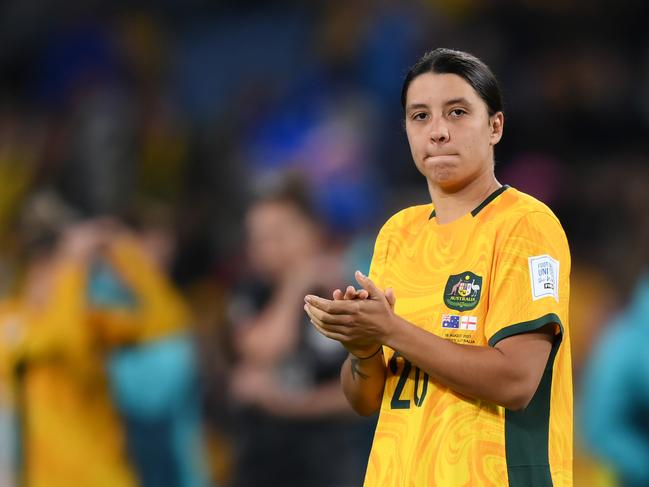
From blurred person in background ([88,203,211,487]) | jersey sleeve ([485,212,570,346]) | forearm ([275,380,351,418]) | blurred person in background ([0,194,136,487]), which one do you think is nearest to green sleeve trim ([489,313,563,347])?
jersey sleeve ([485,212,570,346])

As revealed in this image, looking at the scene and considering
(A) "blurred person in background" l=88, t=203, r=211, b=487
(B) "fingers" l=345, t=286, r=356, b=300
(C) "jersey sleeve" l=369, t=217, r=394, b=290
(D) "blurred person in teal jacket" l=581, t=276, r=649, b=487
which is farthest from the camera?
(A) "blurred person in background" l=88, t=203, r=211, b=487

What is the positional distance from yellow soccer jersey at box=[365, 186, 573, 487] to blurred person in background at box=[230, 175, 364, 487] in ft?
10.4

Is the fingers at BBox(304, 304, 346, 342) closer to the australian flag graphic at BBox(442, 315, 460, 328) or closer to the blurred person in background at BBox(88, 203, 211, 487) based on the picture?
the australian flag graphic at BBox(442, 315, 460, 328)

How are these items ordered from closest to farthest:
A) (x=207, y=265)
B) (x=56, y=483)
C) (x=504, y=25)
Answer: (x=56, y=483) → (x=207, y=265) → (x=504, y=25)

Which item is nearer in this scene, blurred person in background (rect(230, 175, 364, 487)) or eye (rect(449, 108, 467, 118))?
eye (rect(449, 108, 467, 118))

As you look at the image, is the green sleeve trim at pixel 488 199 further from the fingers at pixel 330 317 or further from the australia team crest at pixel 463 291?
the fingers at pixel 330 317

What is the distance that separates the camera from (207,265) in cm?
935

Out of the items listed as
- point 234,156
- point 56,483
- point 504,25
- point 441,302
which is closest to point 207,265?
point 234,156

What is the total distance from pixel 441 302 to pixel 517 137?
7.12 m

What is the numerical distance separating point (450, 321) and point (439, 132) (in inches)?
14.9

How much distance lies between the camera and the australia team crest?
2.51 metres

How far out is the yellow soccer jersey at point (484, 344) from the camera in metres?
2.45

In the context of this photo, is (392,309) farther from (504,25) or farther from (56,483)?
(504,25)

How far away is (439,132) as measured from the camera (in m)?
2.54
